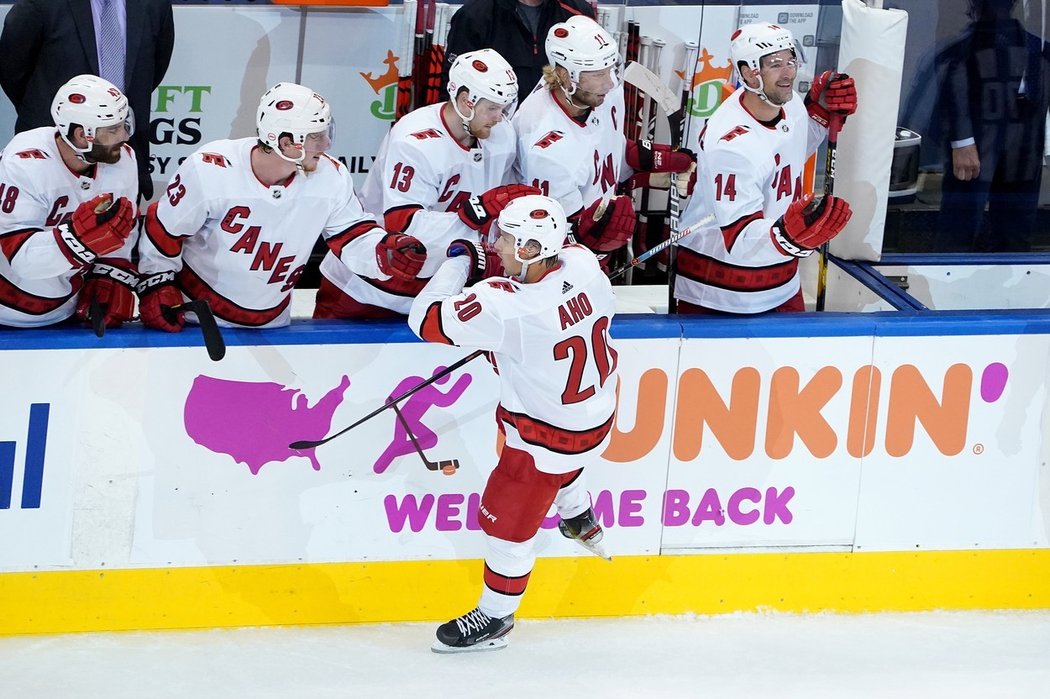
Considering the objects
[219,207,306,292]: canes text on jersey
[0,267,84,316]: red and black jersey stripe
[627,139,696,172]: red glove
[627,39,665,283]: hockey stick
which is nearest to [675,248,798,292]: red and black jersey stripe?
[627,139,696,172]: red glove

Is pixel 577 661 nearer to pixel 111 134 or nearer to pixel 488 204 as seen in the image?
pixel 488 204

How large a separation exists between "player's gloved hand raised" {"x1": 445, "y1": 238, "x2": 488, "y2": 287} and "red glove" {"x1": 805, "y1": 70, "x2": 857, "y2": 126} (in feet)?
4.14

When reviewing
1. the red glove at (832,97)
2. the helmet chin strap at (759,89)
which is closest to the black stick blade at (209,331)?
the helmet chin strap at (759,89)

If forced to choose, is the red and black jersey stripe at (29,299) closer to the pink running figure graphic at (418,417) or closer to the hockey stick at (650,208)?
the pink running figure graphic at (418,417)

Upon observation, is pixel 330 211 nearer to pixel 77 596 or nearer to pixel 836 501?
pixel 77 596

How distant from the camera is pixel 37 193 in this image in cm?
361

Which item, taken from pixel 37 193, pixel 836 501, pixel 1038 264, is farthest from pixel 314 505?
pixel 1038 264

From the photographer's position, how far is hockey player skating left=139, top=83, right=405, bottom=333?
3584 mm

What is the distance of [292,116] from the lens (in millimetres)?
3533

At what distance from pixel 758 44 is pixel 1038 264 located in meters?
1.50

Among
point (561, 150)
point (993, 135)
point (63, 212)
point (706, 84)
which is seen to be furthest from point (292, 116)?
point (706, 84)

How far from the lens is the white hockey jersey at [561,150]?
416 centimetres

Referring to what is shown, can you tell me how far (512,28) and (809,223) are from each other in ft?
5.99

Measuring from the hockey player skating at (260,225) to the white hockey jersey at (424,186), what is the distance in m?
0.17
